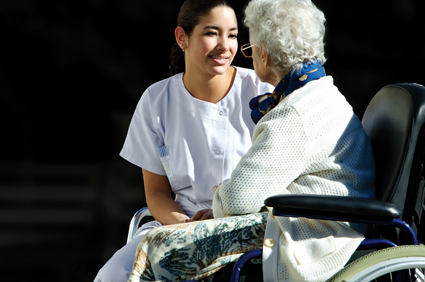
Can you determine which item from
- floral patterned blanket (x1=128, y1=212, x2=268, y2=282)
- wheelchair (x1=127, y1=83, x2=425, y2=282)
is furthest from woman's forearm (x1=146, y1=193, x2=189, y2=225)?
wheelchair (x1=127, y1=83, x2=425, y2=282)

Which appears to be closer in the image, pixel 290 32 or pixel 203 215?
pixel 290 32

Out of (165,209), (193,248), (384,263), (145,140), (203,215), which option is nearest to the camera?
(384,263)

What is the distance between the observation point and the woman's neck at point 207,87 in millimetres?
2078

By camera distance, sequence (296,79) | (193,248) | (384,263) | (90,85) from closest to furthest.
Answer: (384,263) < (193,248) < (296,79) < (90,85)

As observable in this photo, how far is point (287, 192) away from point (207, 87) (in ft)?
2.72

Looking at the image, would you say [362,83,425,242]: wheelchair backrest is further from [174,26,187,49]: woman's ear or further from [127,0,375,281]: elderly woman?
[174,26,187,49]: woman's ear

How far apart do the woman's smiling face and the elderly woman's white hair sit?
1.40ft

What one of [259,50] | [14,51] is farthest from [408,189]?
[14,51]

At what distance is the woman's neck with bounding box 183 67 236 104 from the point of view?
2.08 meters

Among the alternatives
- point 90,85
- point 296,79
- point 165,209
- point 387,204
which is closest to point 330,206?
point 387,204

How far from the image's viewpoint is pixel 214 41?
1984mm

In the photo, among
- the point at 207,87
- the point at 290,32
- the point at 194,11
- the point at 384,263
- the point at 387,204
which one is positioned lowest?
the point at 384,263

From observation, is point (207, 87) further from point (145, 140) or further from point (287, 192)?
point (287, 192)

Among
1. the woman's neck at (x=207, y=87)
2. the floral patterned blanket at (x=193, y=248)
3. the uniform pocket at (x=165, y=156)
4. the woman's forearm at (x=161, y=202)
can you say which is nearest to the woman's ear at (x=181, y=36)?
the woman's neck at (x=207, y=87)
